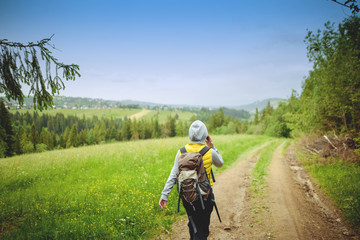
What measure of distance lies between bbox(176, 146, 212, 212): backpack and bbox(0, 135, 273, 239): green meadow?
91.7 inches

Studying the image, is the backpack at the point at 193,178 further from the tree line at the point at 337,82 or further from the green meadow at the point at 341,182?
the tree line at the point at 337,82

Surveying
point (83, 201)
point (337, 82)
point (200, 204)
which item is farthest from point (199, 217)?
point (337, 82)

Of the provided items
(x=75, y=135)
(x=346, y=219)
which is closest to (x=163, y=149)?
(x=346, y=219)

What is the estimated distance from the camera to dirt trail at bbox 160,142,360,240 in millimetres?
3949

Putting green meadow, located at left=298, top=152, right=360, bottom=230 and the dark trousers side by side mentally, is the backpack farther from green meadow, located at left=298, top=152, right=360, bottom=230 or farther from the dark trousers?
green meadow, located at left=298, top=152, right=360, bottom=230

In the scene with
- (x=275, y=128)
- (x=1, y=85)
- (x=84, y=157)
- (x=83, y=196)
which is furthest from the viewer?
(x=275, y=128)

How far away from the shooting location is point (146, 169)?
827 centimetres

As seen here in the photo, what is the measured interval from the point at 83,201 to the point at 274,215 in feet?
19.2

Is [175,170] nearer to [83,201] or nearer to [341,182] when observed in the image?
[83,201]

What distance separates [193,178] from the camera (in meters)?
2.52

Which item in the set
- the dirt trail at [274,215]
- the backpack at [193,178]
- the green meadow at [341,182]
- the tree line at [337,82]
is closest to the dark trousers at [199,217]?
the backpack at [193,178]

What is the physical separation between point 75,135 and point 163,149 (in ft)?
214

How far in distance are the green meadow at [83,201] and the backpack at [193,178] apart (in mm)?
2330

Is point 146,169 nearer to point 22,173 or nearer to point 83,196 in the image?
point 83,196
